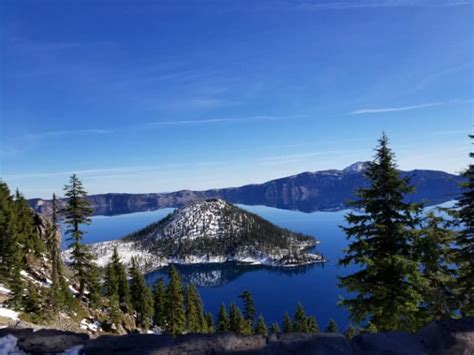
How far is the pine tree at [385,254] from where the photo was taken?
1268 centimetres

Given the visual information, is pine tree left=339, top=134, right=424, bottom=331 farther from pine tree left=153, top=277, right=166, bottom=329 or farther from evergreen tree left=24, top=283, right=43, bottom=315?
pine tree left=153, top=277, right=166, bottom=329

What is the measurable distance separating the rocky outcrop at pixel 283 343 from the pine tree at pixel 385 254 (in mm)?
8154

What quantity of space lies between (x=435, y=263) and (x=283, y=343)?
12.0 meters

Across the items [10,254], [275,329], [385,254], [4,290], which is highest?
[385,254]

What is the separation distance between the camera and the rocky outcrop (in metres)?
4.76

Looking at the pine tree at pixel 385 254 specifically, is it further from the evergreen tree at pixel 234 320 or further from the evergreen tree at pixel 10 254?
the evergreen tree at pixel 234 320

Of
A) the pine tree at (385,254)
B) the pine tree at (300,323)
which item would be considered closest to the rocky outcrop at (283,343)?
the pine tree at (385,254)

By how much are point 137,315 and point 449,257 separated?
51.5m

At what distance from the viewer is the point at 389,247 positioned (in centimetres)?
1396

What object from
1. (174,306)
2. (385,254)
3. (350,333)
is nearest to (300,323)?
(174,306)

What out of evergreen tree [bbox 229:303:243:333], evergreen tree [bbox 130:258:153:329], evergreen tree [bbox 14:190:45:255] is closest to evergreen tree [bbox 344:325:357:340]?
evergreen tree [bbox 14:190:45:255]

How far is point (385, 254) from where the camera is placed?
13.5 metres

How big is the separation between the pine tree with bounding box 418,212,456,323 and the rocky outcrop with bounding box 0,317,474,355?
8.29 metres

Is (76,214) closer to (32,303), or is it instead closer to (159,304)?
(32,303)
